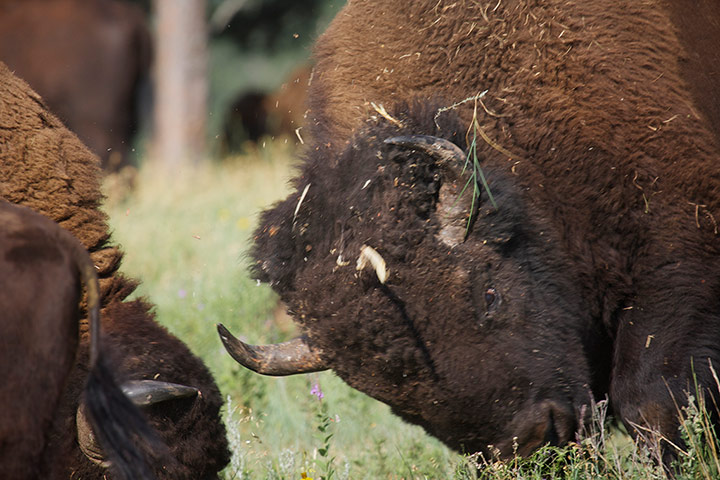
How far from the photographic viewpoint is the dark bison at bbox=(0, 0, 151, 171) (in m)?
12.5

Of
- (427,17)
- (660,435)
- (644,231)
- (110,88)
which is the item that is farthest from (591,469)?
(110,88)

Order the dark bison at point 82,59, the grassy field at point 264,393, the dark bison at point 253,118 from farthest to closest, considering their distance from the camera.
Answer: the dark bison at point 253,118 < the dark bison at point 82,59 < the grassy field at point 264,393

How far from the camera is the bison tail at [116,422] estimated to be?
2646 mm

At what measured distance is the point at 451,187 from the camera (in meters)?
3.70

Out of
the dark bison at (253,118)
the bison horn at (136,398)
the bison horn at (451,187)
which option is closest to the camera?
the bison horn at (136,398)

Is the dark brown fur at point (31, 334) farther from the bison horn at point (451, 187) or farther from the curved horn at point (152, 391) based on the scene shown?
the bison horn at point (451, 187)

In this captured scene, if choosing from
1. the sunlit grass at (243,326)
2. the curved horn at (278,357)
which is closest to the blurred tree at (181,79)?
the sunlit grass at (243,326)

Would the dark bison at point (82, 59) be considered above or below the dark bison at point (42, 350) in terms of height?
below

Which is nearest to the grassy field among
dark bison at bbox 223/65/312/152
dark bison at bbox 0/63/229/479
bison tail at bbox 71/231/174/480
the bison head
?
the bison head

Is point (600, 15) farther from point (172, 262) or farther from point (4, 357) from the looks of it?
point (172, 262)

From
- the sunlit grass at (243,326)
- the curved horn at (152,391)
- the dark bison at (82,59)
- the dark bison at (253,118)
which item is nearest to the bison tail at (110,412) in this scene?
the curved horn at (152,391)

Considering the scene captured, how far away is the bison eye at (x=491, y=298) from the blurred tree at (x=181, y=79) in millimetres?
11049

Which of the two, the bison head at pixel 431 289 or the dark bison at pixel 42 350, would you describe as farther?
the bison head at pixel 431 289

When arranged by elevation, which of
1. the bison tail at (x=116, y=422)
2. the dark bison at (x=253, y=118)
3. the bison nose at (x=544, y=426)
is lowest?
the dark bison at (x=253, y=118)
